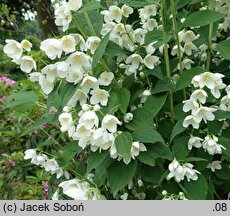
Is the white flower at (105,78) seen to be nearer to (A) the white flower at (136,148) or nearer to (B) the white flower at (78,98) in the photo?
(B) the white flower at (78,98)

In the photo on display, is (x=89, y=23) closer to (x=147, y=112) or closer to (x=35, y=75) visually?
(x=35, y=75)

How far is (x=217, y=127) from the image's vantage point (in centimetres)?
149

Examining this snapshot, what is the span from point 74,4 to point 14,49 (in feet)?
0.95

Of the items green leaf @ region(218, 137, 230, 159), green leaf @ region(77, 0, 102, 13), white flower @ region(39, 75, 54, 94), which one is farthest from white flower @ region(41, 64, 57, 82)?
green leaf @ region(218, 137, 230, 159)

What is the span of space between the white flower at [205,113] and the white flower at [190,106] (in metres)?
0.02

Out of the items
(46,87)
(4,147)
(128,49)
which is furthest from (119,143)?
(4,147)

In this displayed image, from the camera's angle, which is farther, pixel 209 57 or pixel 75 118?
pixel 209 57

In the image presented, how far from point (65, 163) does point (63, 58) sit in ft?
1.83

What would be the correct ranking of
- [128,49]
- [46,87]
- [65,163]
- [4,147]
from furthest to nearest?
[4,147]
[65,163]
[128,49]
[46,87]

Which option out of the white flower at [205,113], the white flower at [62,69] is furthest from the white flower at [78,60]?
the white flower at [205,113]

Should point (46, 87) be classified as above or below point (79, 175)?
above

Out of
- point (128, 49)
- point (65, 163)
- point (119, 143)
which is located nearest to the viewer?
point (119, 143)

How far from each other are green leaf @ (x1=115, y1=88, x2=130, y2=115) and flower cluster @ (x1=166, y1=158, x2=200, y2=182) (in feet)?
0.90

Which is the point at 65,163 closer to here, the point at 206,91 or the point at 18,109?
the point at 18,109
